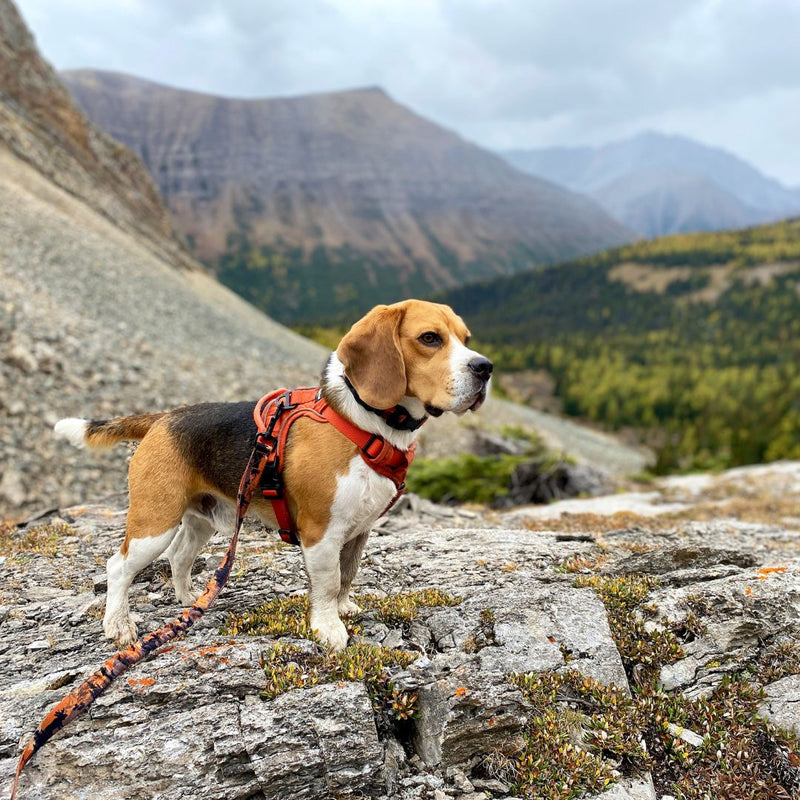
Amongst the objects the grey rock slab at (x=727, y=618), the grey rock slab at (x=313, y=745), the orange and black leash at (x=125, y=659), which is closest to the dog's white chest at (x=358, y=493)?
the orange and black leash at (x=125, y=659)

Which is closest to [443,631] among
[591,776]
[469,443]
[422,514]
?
[591,776]

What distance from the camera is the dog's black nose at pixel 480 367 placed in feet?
13.0

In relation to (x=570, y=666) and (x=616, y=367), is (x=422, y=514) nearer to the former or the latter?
(x=570, y=666)

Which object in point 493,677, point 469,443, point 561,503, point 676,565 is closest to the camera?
point 493,677

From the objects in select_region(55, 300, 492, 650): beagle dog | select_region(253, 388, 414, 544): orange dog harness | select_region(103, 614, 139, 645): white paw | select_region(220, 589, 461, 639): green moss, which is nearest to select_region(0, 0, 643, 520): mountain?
select_region(103, 614, 139, 645): white paw

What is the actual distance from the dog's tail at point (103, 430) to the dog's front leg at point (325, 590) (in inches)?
77.4

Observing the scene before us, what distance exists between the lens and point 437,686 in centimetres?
426

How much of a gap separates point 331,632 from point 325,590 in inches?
13.5

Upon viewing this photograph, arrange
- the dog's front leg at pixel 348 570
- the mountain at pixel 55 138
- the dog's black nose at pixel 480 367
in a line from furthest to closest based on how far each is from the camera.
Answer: the mountain at pixel 55 138 → the dog's front leg at pixel 348 570 → the dog's black nose at pixel 480 367

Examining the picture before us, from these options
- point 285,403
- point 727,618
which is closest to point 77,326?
point 285,403

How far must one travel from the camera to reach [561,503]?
1595 centimetres

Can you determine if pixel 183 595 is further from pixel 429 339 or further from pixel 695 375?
pixel 695 375

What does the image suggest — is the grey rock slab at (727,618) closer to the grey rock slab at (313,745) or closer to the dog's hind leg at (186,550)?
the grey rock slab at (313,745)

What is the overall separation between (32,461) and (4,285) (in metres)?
8.94
